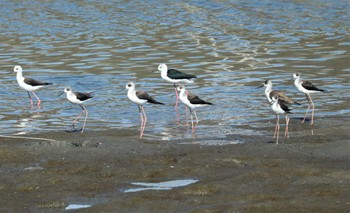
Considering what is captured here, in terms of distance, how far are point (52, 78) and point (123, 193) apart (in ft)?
47.4

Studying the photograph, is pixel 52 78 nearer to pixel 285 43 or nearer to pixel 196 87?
pixel 196 87

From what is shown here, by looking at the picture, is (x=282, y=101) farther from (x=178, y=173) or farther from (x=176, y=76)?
(x=176, y=76)

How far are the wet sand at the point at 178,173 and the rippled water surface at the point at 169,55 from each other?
189 centimetres

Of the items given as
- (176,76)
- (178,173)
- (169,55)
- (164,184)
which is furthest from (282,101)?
(169,55)

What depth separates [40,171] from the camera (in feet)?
42.5

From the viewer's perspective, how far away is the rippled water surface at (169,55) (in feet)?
64.9

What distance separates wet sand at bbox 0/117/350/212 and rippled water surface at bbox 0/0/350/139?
6.20 ft

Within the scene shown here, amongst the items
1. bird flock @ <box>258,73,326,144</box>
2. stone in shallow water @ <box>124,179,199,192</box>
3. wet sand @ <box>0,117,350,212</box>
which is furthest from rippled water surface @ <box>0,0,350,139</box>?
Result: stone in shallow water @ <box>124,179,199,192</box>

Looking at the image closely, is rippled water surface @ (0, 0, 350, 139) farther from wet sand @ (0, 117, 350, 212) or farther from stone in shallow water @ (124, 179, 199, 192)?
stone in shallow water @ (124, 179, 199, 192)

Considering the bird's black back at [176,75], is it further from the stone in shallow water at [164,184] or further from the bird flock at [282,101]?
the stone in shallow water at [164,184]

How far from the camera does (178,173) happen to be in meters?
12.8

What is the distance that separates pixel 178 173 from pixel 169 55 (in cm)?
1726

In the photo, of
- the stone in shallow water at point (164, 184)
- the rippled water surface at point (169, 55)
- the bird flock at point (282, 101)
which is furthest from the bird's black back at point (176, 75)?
the stone in shallow water at point (164, 184)

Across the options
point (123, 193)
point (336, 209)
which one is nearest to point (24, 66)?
point (123, 193)
